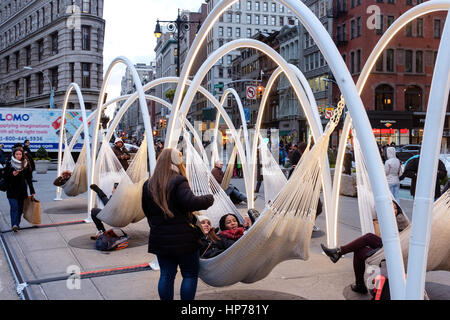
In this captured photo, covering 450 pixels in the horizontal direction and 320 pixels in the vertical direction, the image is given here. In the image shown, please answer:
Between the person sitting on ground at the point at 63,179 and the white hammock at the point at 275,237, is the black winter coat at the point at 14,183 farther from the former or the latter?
the white hammock at the point at 275,237

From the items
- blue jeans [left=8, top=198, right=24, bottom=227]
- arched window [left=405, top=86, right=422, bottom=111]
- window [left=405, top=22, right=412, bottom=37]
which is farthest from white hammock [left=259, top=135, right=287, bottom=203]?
window [left=405, top=22, right=412, bottom=37]

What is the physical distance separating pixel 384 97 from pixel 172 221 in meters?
42.1

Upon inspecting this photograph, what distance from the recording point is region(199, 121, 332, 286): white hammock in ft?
13.9

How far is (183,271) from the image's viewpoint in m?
4.03

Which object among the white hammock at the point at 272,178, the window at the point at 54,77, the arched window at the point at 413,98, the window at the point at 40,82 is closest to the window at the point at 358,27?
the arched window at the point at 413,98

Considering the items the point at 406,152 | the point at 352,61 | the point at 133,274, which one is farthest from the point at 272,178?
the point at 352,61

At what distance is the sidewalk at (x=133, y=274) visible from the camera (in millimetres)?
5055

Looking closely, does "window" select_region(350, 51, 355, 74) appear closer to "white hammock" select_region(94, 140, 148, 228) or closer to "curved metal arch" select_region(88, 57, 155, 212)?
A: "curved metal arch" select_region(88, 57, 155, 212)

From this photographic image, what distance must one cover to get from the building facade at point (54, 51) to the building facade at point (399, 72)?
2546 cm

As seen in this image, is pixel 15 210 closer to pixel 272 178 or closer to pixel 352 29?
pixel 272 178

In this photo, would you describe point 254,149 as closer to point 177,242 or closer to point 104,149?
point 104,149

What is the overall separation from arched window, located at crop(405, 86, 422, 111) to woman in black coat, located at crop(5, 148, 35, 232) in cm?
4081

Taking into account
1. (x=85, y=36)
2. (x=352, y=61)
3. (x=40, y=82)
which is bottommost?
(x=40, y=82)

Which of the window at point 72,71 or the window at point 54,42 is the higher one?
the window at point 54,42
